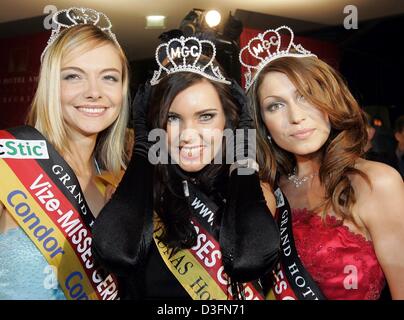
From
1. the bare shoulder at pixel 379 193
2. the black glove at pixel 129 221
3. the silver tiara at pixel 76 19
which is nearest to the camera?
the black glove at pixel 129 221

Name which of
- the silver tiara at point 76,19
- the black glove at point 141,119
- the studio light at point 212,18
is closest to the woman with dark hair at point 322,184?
the studio light at point 212,18

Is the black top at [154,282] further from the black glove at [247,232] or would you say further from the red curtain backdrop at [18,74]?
Result: the red curtain backdrop at [18,74]

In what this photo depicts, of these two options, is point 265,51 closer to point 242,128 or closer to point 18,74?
point 242,128

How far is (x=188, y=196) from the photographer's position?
141cm

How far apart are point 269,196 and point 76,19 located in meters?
0.82

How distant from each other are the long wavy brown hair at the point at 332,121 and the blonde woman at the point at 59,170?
0.49m

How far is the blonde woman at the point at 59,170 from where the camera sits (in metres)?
1.37

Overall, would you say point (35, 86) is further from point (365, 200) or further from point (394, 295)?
point (394, 295)

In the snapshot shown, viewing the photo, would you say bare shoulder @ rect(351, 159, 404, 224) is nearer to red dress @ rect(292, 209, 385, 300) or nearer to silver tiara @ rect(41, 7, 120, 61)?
red dress @ rect(292, 209, 385, 300)

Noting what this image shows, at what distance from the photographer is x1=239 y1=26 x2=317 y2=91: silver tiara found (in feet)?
4.76

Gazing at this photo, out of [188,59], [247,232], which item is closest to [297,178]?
[247,232]
